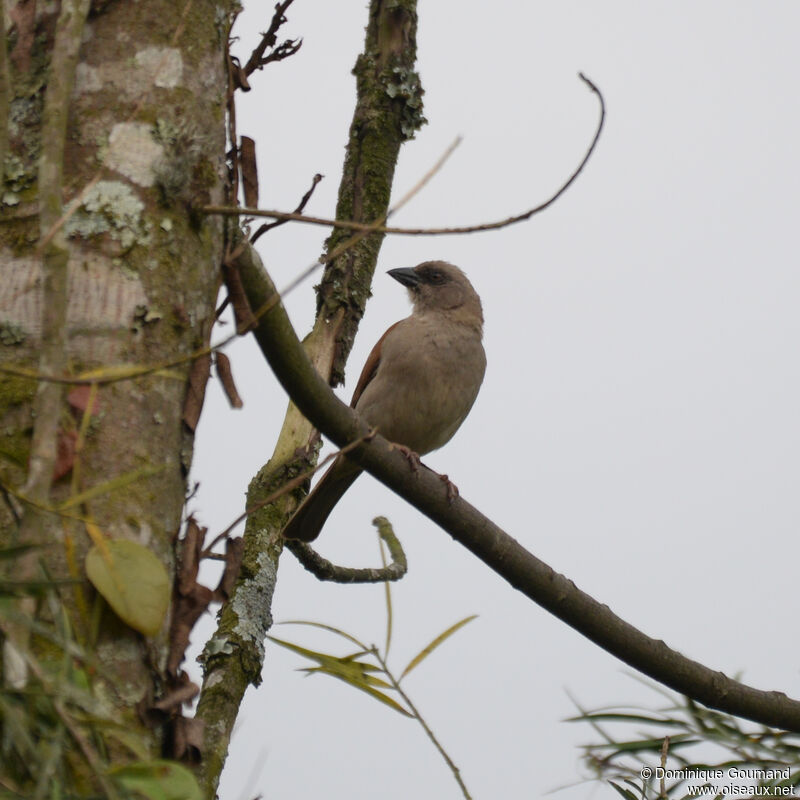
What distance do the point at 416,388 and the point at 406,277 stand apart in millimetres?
1158

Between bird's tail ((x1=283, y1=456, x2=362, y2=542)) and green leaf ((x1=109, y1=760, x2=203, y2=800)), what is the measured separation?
3626 millimetres

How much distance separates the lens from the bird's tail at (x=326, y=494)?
5.29m

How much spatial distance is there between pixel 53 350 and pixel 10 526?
14.1 inches

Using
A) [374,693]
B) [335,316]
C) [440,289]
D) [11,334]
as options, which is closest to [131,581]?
[11,334]

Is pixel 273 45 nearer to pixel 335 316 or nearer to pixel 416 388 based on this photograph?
pixel 335 316

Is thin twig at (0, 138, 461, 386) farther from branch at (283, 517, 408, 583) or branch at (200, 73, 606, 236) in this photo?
branch at (283, 517, 408, 583)

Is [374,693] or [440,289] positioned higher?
[440,289]

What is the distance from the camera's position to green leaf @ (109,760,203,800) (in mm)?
1443

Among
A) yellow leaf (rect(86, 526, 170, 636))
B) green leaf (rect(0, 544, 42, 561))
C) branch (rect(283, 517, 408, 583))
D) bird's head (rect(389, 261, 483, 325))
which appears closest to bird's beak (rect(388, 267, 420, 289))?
bird's head (rect(389, 261, 483, 325))

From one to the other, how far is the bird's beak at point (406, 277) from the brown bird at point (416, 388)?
455mm

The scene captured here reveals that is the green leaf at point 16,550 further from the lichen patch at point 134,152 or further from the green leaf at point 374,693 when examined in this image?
the green leaf at point 374,693

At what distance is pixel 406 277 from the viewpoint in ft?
21.2

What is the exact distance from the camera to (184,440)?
6.86 ft

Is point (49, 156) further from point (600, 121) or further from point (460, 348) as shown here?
point (460, 348)
